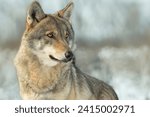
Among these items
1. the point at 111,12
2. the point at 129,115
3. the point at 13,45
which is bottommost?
the point at 129,115

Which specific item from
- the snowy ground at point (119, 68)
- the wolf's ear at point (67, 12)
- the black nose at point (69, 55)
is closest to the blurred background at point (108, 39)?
the snowy ground at point (119, 68)

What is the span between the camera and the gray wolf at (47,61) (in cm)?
343

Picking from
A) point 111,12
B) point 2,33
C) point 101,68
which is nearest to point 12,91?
point 2,33

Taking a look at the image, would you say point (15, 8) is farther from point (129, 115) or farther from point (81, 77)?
point (129, 115)

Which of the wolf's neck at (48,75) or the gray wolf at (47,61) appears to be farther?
the wolf's neck at (48,75)

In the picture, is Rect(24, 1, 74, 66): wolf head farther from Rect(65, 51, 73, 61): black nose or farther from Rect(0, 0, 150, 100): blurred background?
Rect(0, 0, 150, 100): blurred background

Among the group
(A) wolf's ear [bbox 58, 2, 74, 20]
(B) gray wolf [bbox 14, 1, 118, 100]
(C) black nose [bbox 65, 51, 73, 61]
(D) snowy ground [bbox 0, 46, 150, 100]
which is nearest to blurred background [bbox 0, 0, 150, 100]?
(D) snowy ground [bbox 0, 46, 150, 100]

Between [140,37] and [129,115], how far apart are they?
0.71m

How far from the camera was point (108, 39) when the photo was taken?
13.0ft

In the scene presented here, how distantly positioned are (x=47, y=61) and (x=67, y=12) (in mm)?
445

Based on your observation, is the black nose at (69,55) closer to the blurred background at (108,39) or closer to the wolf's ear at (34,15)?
the wolf's ear at (34,15)

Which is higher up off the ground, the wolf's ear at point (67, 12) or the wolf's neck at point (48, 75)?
the wolf's ear at point (67, 12)

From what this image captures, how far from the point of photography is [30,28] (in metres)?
3.49

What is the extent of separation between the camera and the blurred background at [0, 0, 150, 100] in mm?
3887
